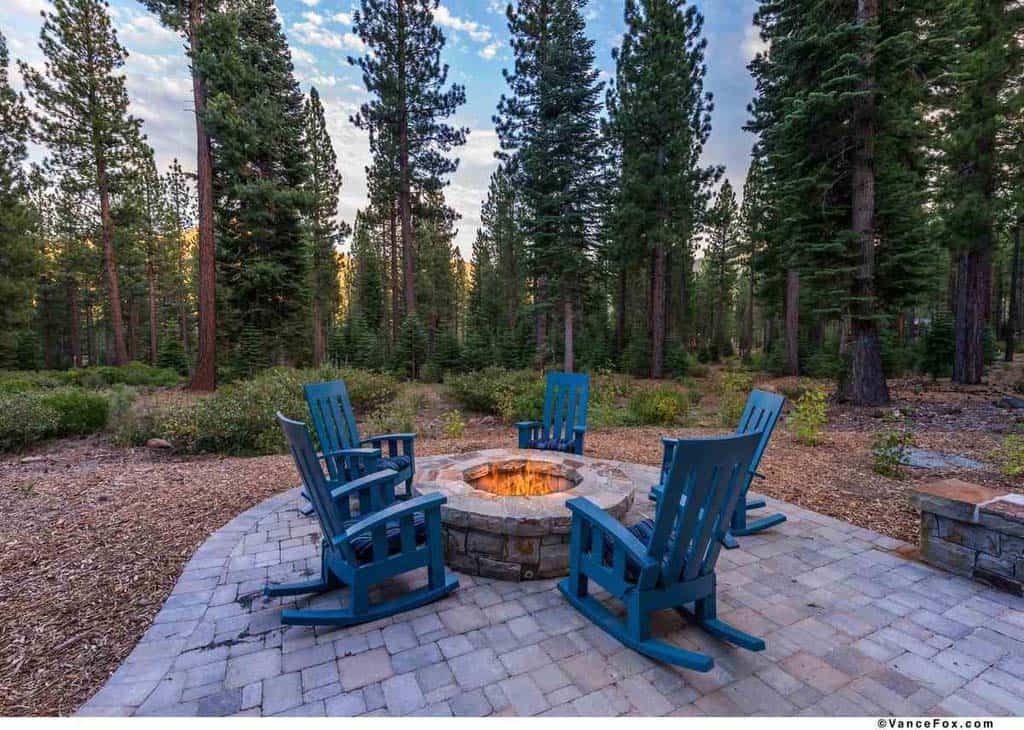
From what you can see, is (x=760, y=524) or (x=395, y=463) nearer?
(x=760, y=524)

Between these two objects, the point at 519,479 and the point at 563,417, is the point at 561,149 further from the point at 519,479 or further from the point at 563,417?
the point at 519,479

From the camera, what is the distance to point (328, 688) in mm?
1796

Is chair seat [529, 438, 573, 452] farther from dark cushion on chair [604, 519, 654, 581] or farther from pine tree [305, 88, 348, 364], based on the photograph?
pine tree [305, 88, 348, 364]

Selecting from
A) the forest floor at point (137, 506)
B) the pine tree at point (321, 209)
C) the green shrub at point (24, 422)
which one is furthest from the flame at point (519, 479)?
the pine tree at point (321, 209)

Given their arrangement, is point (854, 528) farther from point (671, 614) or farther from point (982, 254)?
point (982, 254)

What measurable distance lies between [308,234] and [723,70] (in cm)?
1324

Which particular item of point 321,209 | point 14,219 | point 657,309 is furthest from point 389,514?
point 321,209

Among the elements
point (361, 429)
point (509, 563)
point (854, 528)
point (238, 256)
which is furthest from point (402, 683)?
point (238, 256)

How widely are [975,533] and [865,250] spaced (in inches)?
275

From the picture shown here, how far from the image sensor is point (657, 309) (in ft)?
46.3

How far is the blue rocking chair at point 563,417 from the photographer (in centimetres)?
444

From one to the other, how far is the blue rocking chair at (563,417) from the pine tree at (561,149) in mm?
7585

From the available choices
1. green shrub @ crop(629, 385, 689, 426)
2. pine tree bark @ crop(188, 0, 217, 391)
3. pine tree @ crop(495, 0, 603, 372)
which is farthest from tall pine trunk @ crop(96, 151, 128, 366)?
green shrub @ crop(629, 385, 689, 426)

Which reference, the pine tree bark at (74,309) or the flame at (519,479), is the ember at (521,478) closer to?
the flame at (519,479)
